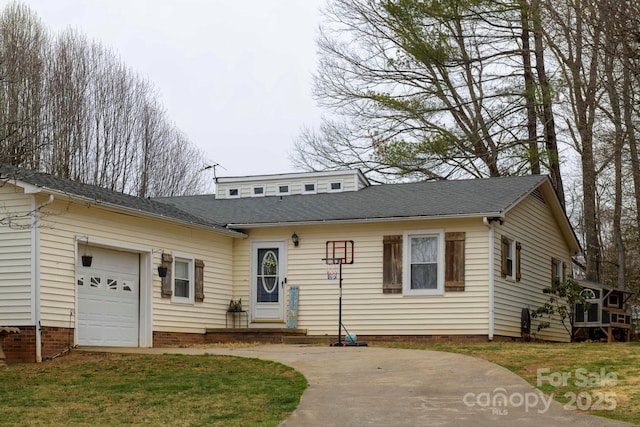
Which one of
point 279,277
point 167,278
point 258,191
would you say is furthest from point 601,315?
point 167,278

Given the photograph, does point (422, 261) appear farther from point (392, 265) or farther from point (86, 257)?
point (86, 257)

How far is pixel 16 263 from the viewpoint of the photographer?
17906 millimetres

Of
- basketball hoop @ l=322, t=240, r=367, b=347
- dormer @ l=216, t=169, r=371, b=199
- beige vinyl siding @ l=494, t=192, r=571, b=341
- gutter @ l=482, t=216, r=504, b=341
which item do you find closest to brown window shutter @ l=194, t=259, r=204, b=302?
basketball hoop @ l=322, t=240, r=367, b=347

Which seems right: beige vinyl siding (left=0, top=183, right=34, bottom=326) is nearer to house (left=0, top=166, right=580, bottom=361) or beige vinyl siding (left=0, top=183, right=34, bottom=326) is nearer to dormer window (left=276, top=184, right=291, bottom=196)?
house (left=0, top=166, right=580, bottom=361)

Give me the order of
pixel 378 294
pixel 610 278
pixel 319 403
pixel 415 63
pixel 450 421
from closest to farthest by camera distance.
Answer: pixel 450 421
pixel 319 403
pixel 378 294
pixel 415 63
pixel 610 278

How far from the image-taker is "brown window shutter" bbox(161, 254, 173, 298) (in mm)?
21281

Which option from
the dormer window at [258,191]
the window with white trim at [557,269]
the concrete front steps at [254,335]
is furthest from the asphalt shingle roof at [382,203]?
the window with white trim at [557,269]

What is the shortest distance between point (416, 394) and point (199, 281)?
1023 cm

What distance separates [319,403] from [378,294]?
9.86 metres

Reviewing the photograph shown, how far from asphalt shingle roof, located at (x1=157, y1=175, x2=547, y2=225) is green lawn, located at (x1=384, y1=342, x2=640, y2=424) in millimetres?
3615

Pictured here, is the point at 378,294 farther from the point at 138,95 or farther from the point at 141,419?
the point at 138,95

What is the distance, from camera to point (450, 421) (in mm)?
11312

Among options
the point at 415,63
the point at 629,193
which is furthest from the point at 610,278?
the point at 415,63

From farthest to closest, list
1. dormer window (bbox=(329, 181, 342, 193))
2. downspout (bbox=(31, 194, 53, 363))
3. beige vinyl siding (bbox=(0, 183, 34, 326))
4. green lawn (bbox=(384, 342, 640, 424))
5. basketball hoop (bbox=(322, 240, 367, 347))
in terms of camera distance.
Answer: dormer window (bbox=(329, 181, 342, 193))
basketball hoop (bbox=(322, 240, 367, 347))
beige vinyl siding (bbox=(0, 183, 34, 326))
downspout (bbox=(31, 194, 53, 363))
green lawn (bbox=(384, 342, 640, 424))
